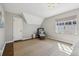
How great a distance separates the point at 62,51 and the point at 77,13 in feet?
2.31

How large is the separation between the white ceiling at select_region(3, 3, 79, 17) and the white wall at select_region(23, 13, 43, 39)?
0.28ft

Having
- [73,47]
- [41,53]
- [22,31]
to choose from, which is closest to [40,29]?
[22,31]

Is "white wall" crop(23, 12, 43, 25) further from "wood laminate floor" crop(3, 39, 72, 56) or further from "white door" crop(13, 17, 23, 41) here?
"wood laminate floor" crop(3, 39, 72, 56)

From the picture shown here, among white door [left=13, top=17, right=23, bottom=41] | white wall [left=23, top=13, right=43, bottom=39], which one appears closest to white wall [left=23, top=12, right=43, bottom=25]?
white wall [left=23, top=13, right=43, bottom=39]

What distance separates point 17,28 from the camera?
4.46 feet

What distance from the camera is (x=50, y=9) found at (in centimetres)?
135

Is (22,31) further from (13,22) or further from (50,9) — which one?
(50,9)

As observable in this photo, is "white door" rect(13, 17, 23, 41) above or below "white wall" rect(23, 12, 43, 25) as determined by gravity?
below

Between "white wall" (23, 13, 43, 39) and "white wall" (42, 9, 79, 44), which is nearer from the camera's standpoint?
"white wall" (42, 9, 79, 44)

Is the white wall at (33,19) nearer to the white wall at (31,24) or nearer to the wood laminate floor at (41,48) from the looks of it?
the white wall at (31,24)

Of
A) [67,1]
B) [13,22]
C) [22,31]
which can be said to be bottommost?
[22,31]

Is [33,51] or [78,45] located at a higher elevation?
[78,45]

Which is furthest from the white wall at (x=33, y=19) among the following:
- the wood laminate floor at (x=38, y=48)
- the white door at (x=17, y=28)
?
the wood laminate floor at (x=38, y=48)

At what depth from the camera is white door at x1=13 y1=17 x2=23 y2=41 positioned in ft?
4.42
